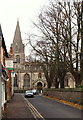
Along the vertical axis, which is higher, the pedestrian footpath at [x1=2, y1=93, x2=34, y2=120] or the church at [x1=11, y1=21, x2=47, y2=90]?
the church at [x1=11, y1=21, x2=47, y2=90]

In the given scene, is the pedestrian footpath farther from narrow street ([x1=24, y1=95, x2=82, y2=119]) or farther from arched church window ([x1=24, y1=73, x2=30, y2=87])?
arched church window ([x1=24, y1=73, x2=30, y2=87])

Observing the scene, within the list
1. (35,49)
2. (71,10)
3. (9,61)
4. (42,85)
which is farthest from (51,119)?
(42,85)

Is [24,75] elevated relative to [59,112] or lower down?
elevated

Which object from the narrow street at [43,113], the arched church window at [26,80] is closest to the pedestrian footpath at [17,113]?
the narrow street at [43,113]

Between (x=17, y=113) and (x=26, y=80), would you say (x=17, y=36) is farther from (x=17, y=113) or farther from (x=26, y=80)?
(x=17, y=113)

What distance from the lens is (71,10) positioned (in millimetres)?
35594

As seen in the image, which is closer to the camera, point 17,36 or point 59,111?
point 59,111

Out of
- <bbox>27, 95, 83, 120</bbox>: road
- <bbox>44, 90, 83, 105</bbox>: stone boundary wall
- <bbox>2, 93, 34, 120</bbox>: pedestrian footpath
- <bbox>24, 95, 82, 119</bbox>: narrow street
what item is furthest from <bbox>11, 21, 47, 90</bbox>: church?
<bbox>24, 95, 82, 119</bbox>: narrow street

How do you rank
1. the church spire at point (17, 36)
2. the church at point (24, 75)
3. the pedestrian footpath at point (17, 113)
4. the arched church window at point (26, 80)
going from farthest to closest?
the church spire at point (17, 36) < the arched church window at point (26, 80) < the church at point (24, 75) < the pedestrian footpath at point (17, 113)

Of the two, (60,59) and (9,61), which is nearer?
(9,61)

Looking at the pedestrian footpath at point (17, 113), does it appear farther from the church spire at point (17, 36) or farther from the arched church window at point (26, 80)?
the church spire at point (17, 36)

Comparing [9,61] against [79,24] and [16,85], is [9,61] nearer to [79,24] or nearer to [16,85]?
[79,24]

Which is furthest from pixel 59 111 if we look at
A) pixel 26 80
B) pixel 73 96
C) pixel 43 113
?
pixel 26 80

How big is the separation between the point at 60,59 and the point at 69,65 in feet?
12.1
